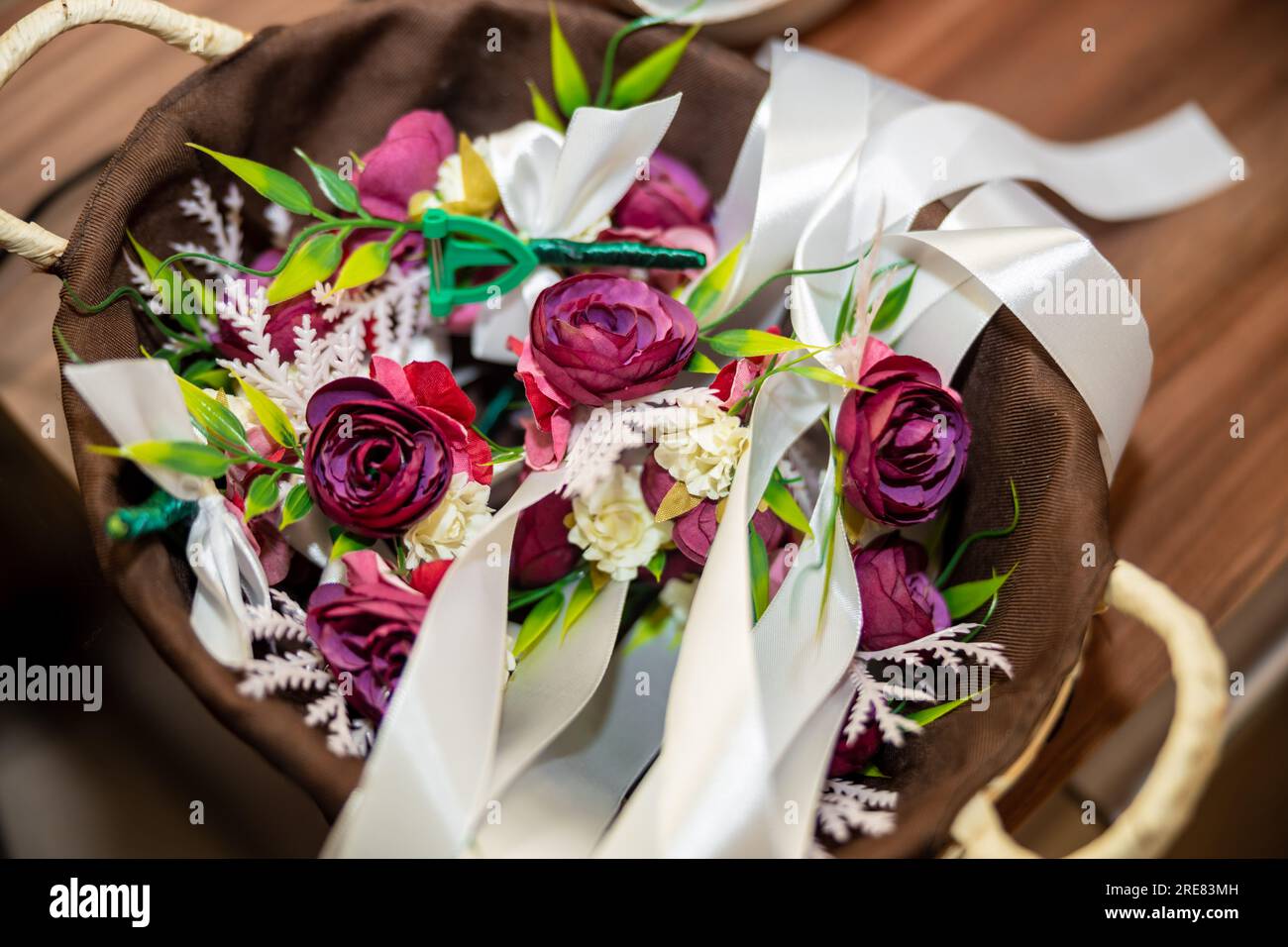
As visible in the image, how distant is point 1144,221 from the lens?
732 mm

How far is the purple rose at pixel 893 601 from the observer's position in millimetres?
512

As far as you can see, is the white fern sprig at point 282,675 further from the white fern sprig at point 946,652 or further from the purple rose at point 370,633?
the white fern sprig at point 946,652

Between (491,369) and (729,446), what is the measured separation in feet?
0.75

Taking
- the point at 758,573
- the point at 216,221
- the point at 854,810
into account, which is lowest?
the point at 854,810

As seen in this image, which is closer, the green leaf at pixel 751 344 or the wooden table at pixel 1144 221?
the green leaf at pixel 751 344

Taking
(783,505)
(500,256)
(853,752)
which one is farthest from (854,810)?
(500,256)

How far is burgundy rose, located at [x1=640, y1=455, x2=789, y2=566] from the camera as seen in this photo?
1.66 feet

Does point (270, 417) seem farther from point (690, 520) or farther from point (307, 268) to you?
point (690, 520)

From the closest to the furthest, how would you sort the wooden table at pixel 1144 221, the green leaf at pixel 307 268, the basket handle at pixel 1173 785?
the basket handle at pixel 1173 785 < the green leaf at pixel 307 268 < the wooden table at pixel 1144 221

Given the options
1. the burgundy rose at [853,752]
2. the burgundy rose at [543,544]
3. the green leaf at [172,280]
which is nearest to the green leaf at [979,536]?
the burgundy rose at [853,752]

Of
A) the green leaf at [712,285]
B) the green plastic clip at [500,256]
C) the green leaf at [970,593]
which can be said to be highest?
the green plastic clip at [500,256]

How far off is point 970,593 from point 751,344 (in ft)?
0.59

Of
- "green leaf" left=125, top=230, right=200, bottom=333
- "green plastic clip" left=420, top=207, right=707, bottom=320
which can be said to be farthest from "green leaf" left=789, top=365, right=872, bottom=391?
"green leaf" left=125, top=230, right=200, bottom=333

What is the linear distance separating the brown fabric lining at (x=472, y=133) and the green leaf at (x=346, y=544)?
0.25ft
